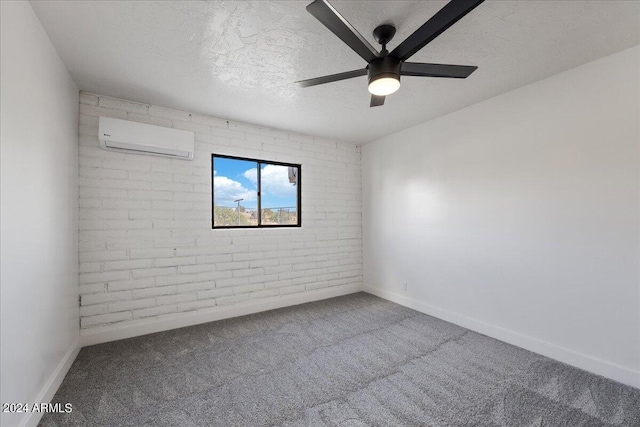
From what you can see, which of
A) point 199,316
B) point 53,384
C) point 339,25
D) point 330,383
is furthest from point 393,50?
point 199,316

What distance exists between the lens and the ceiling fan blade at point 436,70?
66.3 inches

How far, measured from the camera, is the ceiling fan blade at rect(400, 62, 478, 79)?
1685 millimetres

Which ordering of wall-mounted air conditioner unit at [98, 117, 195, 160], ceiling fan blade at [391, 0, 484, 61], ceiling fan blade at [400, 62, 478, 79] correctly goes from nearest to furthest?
ceiling fan blade at [391, 0, 484, 61]
ceiling fan blade at [400, 62, 478, 79]
wall-mounted air conditioner unit at [98, 117, 195, 160]

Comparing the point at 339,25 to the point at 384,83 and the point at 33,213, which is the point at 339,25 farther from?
the point at 33,213

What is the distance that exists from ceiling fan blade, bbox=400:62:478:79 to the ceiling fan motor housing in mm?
77

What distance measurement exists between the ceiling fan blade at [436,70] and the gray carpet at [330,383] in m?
2.24

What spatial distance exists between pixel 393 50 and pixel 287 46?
0.84 m

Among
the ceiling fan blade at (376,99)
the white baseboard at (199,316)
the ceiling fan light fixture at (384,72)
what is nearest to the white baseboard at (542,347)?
the white baseboard at (199,316)

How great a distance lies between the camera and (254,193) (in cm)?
372

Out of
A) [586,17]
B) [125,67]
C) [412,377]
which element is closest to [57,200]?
[125,67]

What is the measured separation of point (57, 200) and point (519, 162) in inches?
163

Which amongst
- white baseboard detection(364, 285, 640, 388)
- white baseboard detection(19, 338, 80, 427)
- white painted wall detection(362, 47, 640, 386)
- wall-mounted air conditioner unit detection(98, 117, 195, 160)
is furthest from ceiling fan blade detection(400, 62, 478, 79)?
white baseboard detection(19, 338, 80, 427)

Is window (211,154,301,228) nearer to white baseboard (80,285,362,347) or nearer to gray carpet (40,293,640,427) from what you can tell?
white baseboard (80,285,362,347)

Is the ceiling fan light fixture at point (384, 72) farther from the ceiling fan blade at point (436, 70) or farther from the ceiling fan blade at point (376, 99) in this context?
the ceiling fan blade at point (376, 99)
